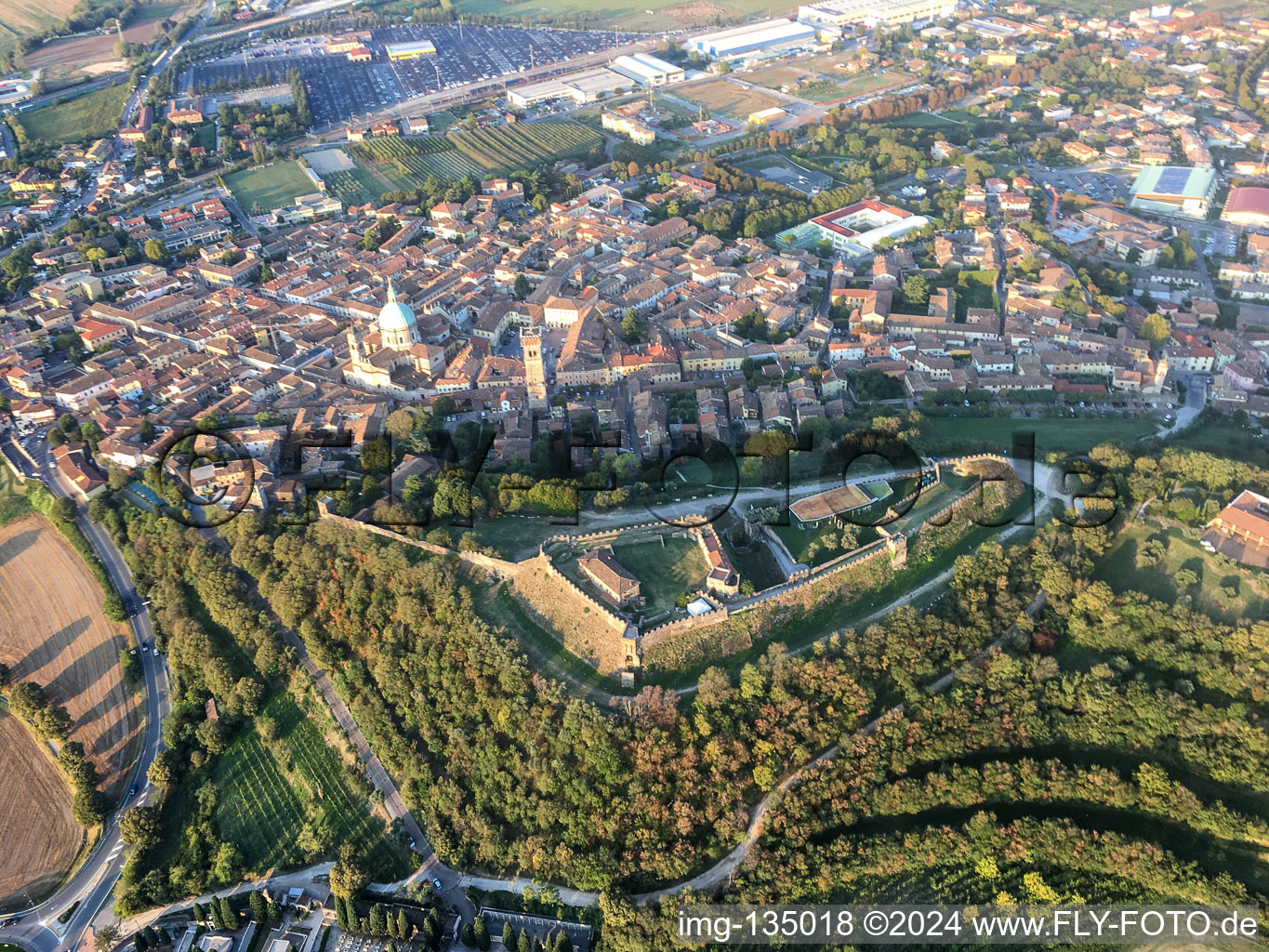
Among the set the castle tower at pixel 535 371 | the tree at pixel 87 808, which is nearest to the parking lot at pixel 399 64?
the castle tower at pixel 535 371

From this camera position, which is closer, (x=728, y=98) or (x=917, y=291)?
(x=917, y=291)

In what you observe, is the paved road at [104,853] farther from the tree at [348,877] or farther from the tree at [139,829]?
the tree at [348,877]

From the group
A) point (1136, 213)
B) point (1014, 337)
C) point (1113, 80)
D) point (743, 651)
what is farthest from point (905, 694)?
point (1113, 80)

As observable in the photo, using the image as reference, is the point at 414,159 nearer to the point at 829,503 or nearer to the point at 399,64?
the point at 399,64

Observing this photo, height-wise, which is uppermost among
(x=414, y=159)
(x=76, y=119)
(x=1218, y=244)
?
(x=76, y=119)

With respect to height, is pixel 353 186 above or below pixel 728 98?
above

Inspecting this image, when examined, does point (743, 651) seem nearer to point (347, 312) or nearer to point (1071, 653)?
point (1071, 653)

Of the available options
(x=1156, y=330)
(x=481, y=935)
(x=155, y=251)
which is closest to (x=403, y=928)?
(x=481, y=935)
